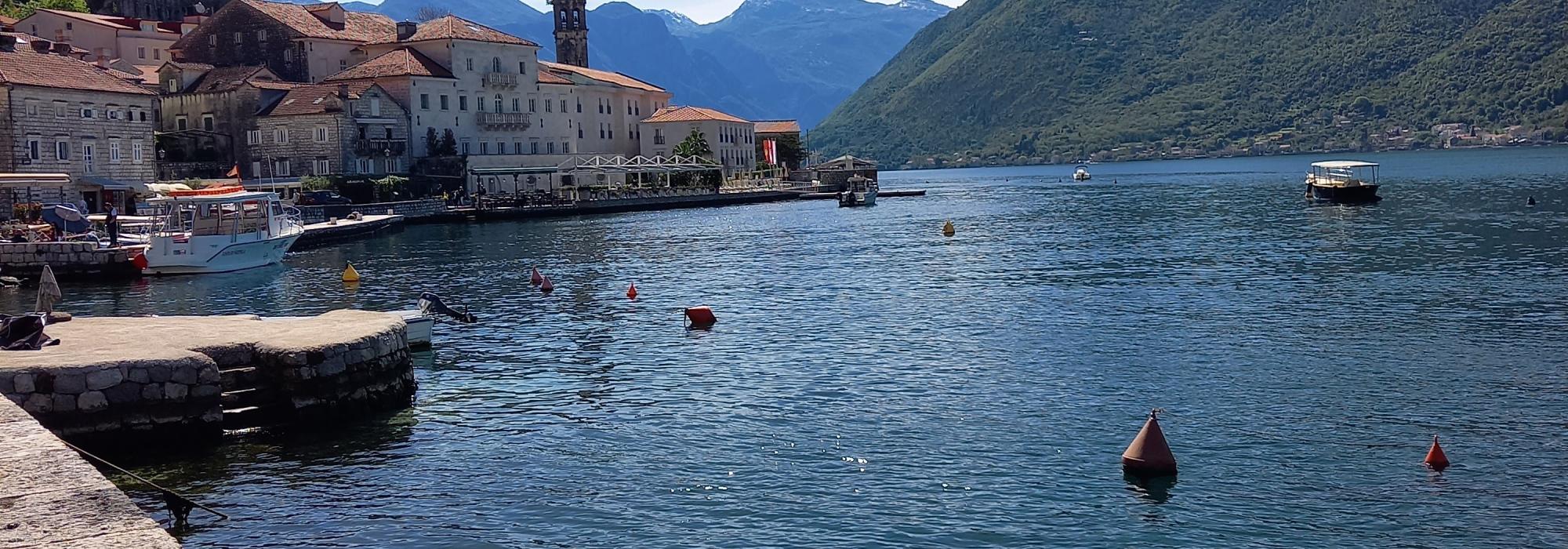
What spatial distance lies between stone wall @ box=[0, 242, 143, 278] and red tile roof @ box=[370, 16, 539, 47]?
58.1 metres

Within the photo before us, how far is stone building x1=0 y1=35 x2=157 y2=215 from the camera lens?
71.9 metres

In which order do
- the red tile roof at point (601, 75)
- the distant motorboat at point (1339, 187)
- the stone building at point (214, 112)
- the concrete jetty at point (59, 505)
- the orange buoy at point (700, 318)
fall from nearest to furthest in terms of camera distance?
the concrete jetty at point (59, 505) → the orange buoy at point (700, 318) → the distant motorboat at point (1339, 187) → the stone building at point (214, 112) → the red tile roof at point (601, 75)

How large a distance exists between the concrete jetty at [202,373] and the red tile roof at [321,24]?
92774 millimetres

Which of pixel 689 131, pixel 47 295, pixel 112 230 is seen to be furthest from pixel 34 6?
pixel 47 295

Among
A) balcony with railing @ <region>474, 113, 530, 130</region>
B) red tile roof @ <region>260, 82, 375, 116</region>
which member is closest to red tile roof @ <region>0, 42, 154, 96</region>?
red tile roof @ <region>260, 82, 375, 116</region>

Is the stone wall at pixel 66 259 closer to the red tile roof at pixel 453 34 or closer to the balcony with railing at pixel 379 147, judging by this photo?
the balcony with railing at pixel 379 147

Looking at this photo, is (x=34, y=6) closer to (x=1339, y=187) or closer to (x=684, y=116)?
(x=684, y=116)

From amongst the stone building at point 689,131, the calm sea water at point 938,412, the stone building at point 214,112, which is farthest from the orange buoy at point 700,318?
the stone building at point 689,131

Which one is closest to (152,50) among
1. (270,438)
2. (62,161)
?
(62,161)

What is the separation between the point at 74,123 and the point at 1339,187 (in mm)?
74022

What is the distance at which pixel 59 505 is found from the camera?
14.0 meters

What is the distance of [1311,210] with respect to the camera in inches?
3506

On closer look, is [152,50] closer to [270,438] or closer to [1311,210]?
[1311,210]

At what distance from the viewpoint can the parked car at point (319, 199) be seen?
9256 cm
